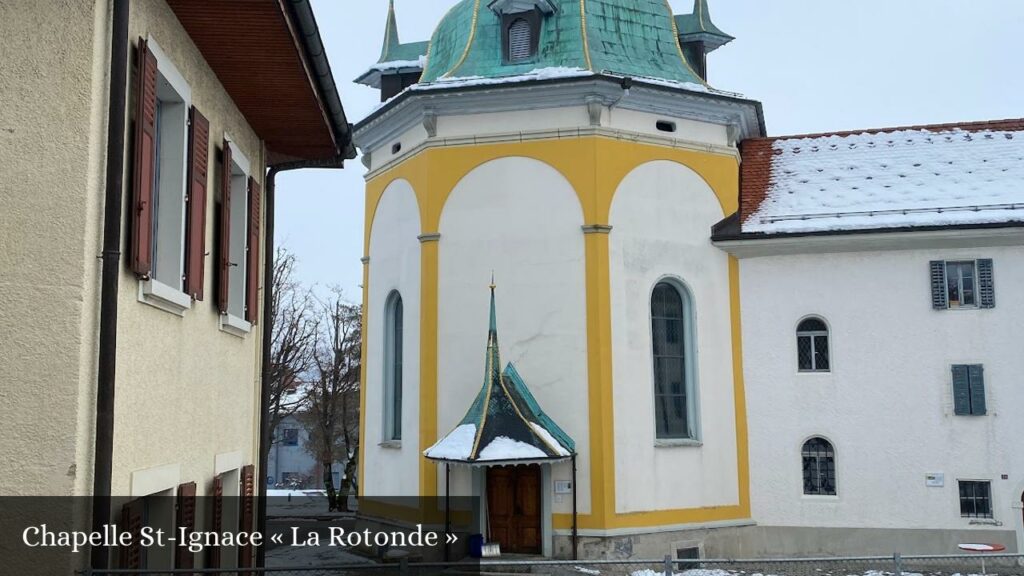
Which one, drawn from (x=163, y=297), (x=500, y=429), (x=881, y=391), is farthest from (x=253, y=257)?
(x=881, y=391)

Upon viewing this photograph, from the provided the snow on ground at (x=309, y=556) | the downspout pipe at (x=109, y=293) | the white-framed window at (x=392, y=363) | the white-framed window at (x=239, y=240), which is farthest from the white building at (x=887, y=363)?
the downspout pipe at (x=109, y=293)

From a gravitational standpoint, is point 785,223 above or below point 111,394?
above

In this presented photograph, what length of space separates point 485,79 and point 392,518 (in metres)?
8.50

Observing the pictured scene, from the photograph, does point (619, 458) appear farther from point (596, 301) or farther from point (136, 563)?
point (136, 563)

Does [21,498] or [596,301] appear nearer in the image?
[21,498]

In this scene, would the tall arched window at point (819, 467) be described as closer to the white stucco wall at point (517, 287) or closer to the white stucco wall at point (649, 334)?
the white stucco wall at point (649, 334)

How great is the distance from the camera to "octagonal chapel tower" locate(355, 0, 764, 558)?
17.6 metres

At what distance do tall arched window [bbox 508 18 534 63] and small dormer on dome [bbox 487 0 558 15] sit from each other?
210mm

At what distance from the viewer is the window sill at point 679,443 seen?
59.0 feet

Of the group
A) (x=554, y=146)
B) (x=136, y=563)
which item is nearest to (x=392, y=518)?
(x=554, y=146)

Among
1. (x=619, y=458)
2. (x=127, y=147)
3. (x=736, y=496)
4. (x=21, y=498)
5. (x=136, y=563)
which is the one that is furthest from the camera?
(x=736, y=496)

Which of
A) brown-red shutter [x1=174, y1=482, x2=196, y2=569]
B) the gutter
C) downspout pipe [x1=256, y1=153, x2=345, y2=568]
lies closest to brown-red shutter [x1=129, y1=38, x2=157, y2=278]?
the gutter

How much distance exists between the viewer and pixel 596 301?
17797 mm

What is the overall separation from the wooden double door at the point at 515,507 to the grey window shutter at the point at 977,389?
8.10 m
